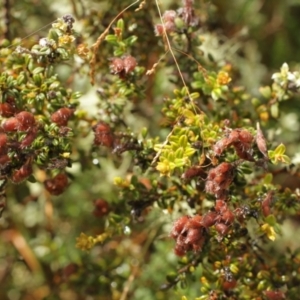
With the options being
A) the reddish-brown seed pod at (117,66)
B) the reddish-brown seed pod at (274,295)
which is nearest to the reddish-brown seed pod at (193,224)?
the reddish-brown seed pod at (274,295)

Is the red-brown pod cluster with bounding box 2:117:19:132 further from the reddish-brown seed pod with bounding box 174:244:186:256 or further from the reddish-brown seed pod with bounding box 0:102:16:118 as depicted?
the reddish-brown seed pod with bounding box 174:244:186:256

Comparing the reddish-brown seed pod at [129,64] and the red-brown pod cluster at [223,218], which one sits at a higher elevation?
the reddish-brown seed pod at [129,64]

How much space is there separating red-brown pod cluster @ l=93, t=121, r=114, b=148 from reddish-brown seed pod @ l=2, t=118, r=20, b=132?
210mm

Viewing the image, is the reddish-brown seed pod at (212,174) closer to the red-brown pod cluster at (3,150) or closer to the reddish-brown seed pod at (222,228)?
the reddish-brown seed pod at (222,228)

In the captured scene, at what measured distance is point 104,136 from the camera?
1368 mm

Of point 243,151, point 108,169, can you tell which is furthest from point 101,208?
point 108,169

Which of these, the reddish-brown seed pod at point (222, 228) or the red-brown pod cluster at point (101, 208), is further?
the red-brown pod cluster at point (101, 208)

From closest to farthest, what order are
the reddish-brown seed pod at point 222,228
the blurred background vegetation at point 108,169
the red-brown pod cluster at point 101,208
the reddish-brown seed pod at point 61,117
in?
the reddish-brown seed pod at point 222,228, the reddish-brown seed pod at point 61,117, the red-brown pod cluster at point 101,208, the blurred background vegetation at point 108,169

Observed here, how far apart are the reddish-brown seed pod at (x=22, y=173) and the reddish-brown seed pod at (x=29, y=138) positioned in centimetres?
5

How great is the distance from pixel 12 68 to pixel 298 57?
1262 mm

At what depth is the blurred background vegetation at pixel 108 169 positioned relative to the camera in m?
1.69

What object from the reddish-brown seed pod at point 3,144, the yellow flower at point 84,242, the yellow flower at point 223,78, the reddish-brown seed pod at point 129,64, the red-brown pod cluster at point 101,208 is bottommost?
the yellow flower at point 84,242

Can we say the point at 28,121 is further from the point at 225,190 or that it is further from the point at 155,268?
the point at 155,268

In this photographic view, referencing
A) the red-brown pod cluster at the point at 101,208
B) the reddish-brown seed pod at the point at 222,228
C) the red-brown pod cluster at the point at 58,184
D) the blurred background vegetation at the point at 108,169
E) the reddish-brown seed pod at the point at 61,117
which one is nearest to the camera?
the reddish-brown seed pod at the point at 222,228
